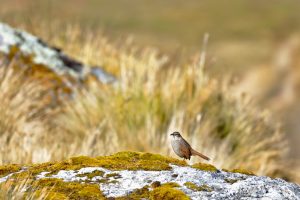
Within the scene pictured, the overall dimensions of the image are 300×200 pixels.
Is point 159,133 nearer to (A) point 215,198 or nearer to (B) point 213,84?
(B) point 213,84

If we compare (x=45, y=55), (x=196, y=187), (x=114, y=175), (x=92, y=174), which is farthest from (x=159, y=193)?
(x=45, y=55)

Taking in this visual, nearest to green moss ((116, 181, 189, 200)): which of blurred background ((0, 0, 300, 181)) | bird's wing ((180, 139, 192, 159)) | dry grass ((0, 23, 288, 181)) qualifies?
bird's wing ((180, 139, 192, 159))

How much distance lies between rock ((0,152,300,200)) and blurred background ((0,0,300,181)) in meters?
5.30

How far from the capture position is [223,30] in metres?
68.0

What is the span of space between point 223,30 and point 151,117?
59087 millimetres

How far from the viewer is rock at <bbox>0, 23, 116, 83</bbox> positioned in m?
10.6

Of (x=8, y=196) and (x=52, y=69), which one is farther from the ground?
(x=52, y=69)

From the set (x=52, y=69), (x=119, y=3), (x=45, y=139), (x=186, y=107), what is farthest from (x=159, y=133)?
(x=119, y=3)

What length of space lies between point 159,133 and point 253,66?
40800 millimetres

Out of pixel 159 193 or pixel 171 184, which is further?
pixel 171 184

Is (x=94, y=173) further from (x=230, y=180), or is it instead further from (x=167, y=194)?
(x=230, y=180)

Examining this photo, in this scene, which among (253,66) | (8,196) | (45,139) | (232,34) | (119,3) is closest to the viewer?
(8,196)

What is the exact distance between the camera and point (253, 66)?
1948 inches

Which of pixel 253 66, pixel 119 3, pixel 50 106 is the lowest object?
pixel 50 106
